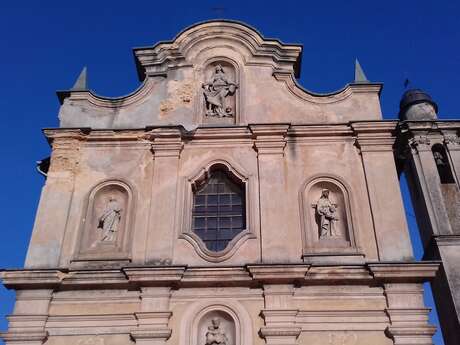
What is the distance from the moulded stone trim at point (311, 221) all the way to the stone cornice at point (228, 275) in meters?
0.60

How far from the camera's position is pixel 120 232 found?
11.9m

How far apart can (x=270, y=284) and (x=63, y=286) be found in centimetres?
389

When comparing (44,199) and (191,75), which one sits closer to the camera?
(44,199)

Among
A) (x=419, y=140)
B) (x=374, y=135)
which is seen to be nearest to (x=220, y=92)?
(x=374, y=135)

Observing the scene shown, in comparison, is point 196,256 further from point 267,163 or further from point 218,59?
point 218,59

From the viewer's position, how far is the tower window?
46.3ft

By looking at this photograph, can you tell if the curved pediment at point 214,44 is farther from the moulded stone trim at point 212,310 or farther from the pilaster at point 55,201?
the moulded stone trim at point 212,310

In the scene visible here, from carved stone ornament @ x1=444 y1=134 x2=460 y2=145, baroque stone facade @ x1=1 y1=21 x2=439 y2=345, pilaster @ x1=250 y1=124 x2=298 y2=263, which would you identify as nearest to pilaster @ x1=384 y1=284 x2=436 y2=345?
baroque stone facade @ x1=1 y1=21 x2=439 y2=345

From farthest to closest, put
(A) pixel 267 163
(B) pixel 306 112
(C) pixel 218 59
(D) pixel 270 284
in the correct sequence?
(C) pixel 218 59
(B) pixel 306 112
(A) pixel 267 163
(D) pixel 270 284

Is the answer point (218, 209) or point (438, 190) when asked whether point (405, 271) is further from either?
point (218, 209)

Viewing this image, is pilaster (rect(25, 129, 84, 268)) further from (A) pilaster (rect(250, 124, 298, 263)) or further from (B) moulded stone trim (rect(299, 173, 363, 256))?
(B) moulded stone trim (rect(299, 173, 363, 256))

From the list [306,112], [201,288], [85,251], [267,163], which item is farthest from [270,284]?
[306,112]

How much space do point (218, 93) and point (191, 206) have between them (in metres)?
3.25

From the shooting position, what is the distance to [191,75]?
565 inches
